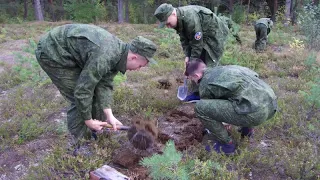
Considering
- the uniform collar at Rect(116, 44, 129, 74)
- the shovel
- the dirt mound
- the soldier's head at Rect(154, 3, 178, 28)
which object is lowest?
the dirt mound

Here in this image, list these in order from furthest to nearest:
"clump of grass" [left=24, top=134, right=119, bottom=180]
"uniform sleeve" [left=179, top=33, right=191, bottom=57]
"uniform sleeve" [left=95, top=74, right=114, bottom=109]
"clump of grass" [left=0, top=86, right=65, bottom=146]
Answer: "uniform sleeve" [left=179, top=33, right=191, bottom=57], "clump of grass" [left=0, top=86, right=65, bottom=146], "uniform sleeve" [left=95, top=74, right=114, bottom=109], "clump of grass" [left=24, top=134, right=119, bottom=180]

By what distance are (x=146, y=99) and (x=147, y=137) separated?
160 centimetres

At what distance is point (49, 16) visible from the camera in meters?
20.8

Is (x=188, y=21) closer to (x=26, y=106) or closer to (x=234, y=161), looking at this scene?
(x=234, y=161)

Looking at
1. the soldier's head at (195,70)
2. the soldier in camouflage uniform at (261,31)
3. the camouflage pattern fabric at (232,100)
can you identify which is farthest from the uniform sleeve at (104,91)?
the soldier in camouflage uniform at (261,31)

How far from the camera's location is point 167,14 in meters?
4.06

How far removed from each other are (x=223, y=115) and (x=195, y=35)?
157cm

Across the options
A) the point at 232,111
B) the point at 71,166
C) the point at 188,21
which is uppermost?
the point at 188,21

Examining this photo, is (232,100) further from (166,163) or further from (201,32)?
(201,32)

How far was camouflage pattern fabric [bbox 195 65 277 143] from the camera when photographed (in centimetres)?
306

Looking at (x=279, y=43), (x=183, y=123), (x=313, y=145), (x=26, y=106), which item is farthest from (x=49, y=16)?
(x=313, y=145)

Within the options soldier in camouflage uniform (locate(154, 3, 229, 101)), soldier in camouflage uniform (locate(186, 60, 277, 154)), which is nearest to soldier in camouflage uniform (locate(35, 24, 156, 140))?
soldier in camouflage uniform (locate(186, 60, 277, 154))

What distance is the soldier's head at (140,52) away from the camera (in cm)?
271

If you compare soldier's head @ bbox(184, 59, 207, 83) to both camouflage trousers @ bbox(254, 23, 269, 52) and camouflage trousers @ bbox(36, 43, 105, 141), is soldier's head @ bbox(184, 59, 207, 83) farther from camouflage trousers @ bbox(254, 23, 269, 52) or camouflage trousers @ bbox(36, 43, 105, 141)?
camouflage trousers @ bbox(254, 23, 269, 52)
